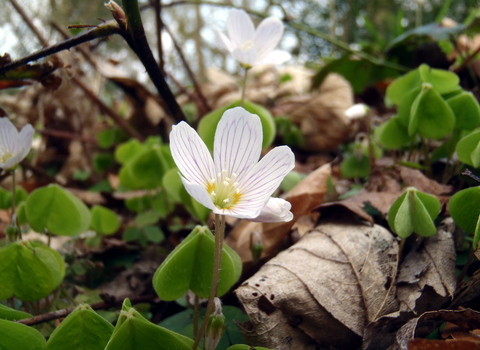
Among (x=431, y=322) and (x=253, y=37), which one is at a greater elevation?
(x=253, y=37)

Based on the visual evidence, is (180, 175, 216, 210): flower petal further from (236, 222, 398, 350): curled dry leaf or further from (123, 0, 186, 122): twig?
(123, 0, 186, 122): twig

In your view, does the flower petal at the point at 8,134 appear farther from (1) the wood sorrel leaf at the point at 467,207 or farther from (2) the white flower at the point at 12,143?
(1) the wood sorrel leaf at the point at 467,207

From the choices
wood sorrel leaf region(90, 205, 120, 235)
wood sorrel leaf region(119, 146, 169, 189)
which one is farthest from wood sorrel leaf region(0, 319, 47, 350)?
wood sorrel leaf region(119, 146, 169, 189)

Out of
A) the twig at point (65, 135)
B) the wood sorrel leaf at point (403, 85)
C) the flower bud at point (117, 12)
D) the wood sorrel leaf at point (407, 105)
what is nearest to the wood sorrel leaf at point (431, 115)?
the wood sorrel leaf at point (407, 105)

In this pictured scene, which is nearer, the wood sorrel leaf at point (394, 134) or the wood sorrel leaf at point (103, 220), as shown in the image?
the wood sorrel leaf at point (394, 134)

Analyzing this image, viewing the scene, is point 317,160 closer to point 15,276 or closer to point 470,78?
point 470,78

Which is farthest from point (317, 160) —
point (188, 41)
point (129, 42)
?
point (188, 41)

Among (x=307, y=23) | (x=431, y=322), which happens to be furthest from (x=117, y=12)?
(x=307, y=23)

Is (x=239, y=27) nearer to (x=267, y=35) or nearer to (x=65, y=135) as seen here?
(x=267, y=35)
